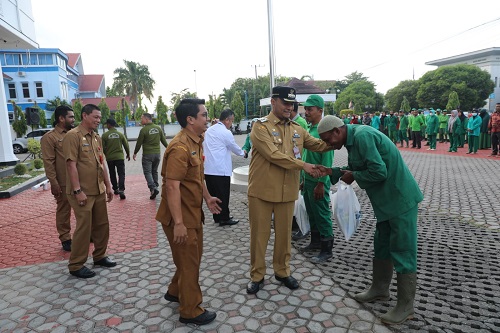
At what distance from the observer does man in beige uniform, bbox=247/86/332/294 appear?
3316mm

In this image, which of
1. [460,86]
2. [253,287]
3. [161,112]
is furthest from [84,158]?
[460,86]

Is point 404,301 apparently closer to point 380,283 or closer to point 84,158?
point 380,283

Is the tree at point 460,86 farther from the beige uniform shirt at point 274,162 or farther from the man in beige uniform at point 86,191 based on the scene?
the man in beige uniform at point 86,191

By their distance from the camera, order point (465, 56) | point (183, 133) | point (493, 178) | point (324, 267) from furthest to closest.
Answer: point (465, 56), point (493, 178), point (324, 267), point (183, 133)

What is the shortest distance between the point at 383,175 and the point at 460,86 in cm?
4392

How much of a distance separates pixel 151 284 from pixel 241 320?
1.21 m

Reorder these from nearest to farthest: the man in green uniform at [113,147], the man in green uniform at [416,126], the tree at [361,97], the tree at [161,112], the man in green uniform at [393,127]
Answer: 1. the man in green uniform at [113,147]
2. the man in green uniform at [416,126]
3. the man in green uniform at [393,127]
4. the tree at [161,112]
5. the tree at [361,97]

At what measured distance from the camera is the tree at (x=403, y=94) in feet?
146

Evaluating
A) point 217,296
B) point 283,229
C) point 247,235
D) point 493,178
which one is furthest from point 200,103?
point 493,178

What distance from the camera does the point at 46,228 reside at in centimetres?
588

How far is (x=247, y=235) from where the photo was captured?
16.6 feet

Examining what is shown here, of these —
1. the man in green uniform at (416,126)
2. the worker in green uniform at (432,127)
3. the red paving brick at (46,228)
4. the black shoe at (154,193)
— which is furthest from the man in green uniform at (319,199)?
the man in green uniform at (416,126)

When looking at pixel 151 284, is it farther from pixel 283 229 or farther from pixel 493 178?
pixel 493 178

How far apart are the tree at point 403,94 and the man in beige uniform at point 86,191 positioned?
46.3m
